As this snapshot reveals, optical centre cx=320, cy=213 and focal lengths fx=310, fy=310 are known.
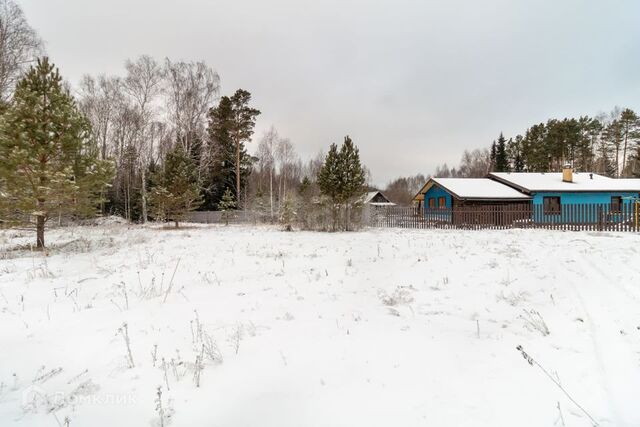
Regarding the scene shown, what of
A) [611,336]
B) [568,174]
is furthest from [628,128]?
[611,336]

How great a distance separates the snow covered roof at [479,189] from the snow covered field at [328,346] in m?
17.1

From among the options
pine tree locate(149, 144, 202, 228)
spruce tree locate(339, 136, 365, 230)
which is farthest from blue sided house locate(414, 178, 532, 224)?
pine tree locate(149, 144, 202, 228)

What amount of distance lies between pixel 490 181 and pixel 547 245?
66.2 ft

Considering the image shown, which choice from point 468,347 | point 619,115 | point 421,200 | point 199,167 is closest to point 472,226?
point 421,200

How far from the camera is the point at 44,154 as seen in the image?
9391mm

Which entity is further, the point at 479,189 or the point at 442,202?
the point at 442,202

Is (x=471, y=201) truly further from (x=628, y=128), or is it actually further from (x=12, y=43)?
(x=628, y=128)

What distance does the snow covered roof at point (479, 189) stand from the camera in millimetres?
22453

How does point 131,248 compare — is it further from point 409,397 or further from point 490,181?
point 490,181

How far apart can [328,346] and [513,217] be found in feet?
60.8

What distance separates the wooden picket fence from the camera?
1456 cm

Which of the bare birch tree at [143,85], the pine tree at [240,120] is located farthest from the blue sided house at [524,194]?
the bare birch tree at [143,85]

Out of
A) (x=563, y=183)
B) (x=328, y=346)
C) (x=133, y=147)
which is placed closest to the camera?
(x=328, y=346)

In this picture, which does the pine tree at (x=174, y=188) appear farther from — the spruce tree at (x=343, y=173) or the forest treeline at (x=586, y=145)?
the forest treeline at (x=586, y=145)
